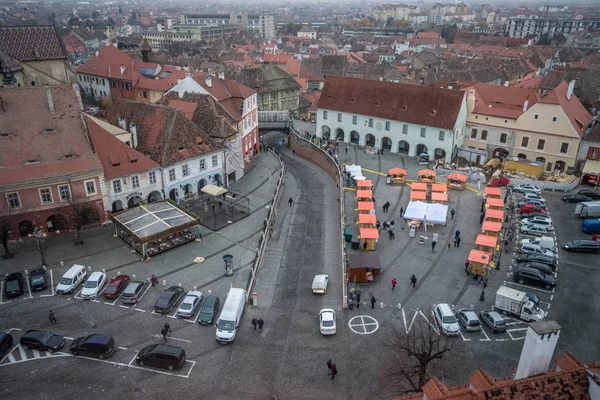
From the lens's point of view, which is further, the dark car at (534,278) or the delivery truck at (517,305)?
the dark car at (534,278)

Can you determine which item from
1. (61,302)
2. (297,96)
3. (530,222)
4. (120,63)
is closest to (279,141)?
(297,96)

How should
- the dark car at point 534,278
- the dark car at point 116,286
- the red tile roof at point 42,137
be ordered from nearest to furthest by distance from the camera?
the dark car at point 116,286 → the dark car at point 534,278 → the red tile roof at point 42,137

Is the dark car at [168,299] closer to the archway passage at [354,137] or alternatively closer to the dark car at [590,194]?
the archway passage at [354,137]

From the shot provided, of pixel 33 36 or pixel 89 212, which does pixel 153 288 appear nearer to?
pixel 89 212

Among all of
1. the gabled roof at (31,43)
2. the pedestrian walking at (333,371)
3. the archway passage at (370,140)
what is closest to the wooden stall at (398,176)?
the archway passage at (370,140)

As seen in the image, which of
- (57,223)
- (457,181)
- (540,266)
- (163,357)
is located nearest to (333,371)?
(163,357)
